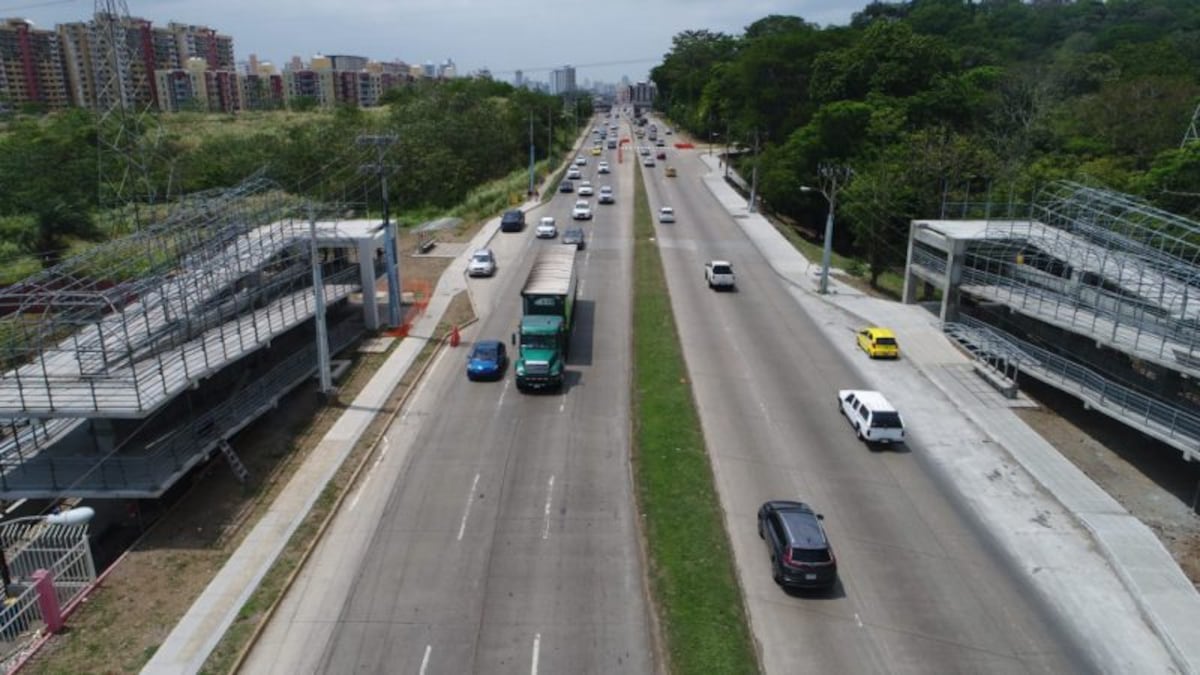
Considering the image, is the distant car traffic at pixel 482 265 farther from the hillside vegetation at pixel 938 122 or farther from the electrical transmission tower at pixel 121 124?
the hillside vegetation at pixel 938 122

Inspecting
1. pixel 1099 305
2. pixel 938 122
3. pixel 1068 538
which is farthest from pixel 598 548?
pixel 938 122

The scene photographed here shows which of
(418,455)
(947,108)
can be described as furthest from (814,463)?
(947,108)

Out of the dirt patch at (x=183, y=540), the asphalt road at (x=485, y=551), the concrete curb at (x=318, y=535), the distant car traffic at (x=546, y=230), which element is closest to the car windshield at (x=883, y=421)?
the asphalt road at (x=485, y=551)

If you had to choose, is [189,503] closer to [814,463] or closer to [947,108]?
[814,463]

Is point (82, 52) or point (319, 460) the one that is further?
point (82, 52)

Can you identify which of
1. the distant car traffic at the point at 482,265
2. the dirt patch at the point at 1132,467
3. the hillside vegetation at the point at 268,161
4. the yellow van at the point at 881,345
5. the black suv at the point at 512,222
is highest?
the hillside vegetation at the point at 268,161

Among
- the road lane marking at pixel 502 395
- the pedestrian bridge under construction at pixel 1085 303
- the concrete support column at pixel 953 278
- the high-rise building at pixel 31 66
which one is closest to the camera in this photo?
the pedestrian bridge under construction at pixel 1085 303

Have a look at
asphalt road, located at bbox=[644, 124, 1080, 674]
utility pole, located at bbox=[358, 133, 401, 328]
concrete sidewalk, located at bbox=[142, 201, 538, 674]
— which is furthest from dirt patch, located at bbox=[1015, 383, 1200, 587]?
utility pole, located at bbox=[358, 133, 401, 328]
